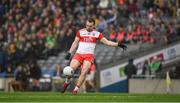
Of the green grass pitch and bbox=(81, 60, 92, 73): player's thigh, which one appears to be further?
bbox=(81, 60, 92, 73): player's thigh

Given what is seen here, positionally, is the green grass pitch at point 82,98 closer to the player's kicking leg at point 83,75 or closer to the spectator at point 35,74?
the player's kicking leg at point 83,75

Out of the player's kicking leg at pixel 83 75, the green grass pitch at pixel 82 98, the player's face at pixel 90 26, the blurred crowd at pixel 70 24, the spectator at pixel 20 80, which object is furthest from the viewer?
the blurred crowd at pixel 70 24

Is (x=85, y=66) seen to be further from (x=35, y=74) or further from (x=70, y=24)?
(x=70, y=24)

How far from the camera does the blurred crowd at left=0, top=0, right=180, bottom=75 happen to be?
34.8m

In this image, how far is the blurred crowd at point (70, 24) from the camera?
34.8 m

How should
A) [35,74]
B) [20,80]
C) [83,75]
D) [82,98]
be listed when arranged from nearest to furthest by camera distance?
[82,98] < [83,75] < [20,80] < [35,74]

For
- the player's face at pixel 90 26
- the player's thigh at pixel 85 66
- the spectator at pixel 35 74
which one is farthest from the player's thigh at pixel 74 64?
the spectator at pixel 35 74

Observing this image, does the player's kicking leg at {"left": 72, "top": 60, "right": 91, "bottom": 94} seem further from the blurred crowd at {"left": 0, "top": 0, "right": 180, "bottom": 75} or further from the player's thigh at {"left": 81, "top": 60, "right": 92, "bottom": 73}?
the blurred crowd at {"left": 0, "top": 0, "right": 180, "bottom": 75}

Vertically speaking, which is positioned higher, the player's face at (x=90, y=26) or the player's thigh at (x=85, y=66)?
the player's face at (x=90, y=26)

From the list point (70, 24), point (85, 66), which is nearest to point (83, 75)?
point (85, 66)

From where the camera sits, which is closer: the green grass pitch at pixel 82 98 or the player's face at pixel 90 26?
the green grass pitch at pixel 82 98

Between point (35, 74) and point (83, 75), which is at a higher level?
point (35, 74)

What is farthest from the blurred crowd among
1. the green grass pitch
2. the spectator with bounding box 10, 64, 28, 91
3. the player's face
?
the green grass pitch

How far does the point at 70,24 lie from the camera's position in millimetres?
37281
